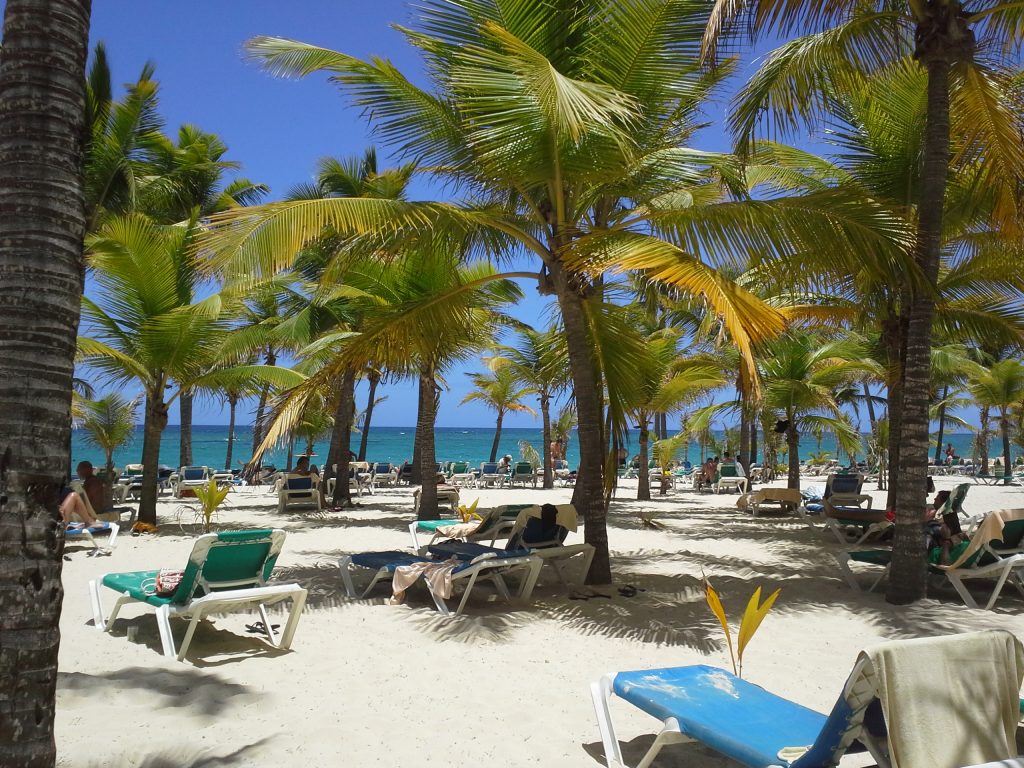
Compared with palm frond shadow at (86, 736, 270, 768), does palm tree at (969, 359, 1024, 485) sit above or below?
above

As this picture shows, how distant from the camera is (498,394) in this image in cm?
2902

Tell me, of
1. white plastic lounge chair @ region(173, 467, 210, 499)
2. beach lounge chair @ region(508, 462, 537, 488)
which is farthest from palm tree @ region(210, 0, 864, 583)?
beach lounge chair @ region(508, 462, 537, 488)

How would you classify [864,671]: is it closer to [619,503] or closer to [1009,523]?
[1009,523]

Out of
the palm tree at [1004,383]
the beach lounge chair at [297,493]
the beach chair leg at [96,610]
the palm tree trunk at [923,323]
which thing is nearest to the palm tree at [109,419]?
the beach lounge chair at [297,493]

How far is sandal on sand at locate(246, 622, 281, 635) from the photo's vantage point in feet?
18.0

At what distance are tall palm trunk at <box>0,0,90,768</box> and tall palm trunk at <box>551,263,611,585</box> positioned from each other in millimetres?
5212

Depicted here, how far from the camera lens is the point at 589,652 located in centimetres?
507

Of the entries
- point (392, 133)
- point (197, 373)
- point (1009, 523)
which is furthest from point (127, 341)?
point (1009, 523)

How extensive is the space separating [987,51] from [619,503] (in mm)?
12080

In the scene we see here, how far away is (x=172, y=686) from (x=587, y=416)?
4.34m

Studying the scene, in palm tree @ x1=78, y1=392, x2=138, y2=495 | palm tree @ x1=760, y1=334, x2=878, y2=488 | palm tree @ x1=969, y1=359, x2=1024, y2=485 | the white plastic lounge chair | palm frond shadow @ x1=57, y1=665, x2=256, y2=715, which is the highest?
palm tree @ x1=969, y1=359, x2=1024, y2=485

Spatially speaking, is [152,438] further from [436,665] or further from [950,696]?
[950,696]

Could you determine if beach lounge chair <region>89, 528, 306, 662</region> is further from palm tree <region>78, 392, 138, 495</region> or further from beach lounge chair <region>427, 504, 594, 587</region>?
palm tree <region>78, 392, 138, 495</region>

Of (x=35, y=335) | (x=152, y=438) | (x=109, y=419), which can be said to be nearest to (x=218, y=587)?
(x=35, y=335)
